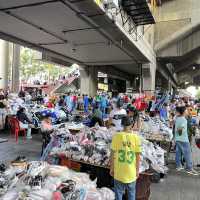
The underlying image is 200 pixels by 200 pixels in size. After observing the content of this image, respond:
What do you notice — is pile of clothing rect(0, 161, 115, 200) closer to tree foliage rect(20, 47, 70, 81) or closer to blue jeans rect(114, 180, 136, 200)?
blue jeans rect(114, 180, 136, 200)

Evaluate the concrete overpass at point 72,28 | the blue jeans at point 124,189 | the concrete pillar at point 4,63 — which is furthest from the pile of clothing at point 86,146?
the concrete pillar at point 4,63

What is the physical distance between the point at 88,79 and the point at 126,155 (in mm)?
19573

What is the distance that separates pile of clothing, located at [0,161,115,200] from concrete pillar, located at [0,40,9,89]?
2099cm

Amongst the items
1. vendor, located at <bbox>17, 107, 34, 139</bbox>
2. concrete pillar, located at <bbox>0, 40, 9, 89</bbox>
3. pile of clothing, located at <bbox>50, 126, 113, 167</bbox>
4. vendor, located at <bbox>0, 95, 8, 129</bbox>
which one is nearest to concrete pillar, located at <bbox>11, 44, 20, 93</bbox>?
concrete pillar, located at <bbox>0, 40, 9, 89</bbox>

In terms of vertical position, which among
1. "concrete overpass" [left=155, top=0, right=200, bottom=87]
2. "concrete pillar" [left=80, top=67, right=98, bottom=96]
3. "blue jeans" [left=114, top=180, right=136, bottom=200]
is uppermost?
"concrete overpass" [left=155, top=0, right=200, bottom=87]

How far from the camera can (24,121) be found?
12094 millimetres

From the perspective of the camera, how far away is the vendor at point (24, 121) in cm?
1197

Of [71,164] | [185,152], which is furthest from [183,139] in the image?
[71,164]

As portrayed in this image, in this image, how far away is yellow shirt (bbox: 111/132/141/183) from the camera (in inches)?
162

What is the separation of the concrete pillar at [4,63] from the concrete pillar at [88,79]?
6351 mm

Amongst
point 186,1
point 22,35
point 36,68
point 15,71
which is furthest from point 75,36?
point 36,68

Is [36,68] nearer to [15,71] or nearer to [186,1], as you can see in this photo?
[15,71]

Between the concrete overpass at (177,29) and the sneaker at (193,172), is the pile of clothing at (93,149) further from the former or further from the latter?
the concrete overpass at (177,29)

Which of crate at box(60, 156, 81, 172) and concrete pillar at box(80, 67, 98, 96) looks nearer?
crate at box(60, 156, 81, 172)
